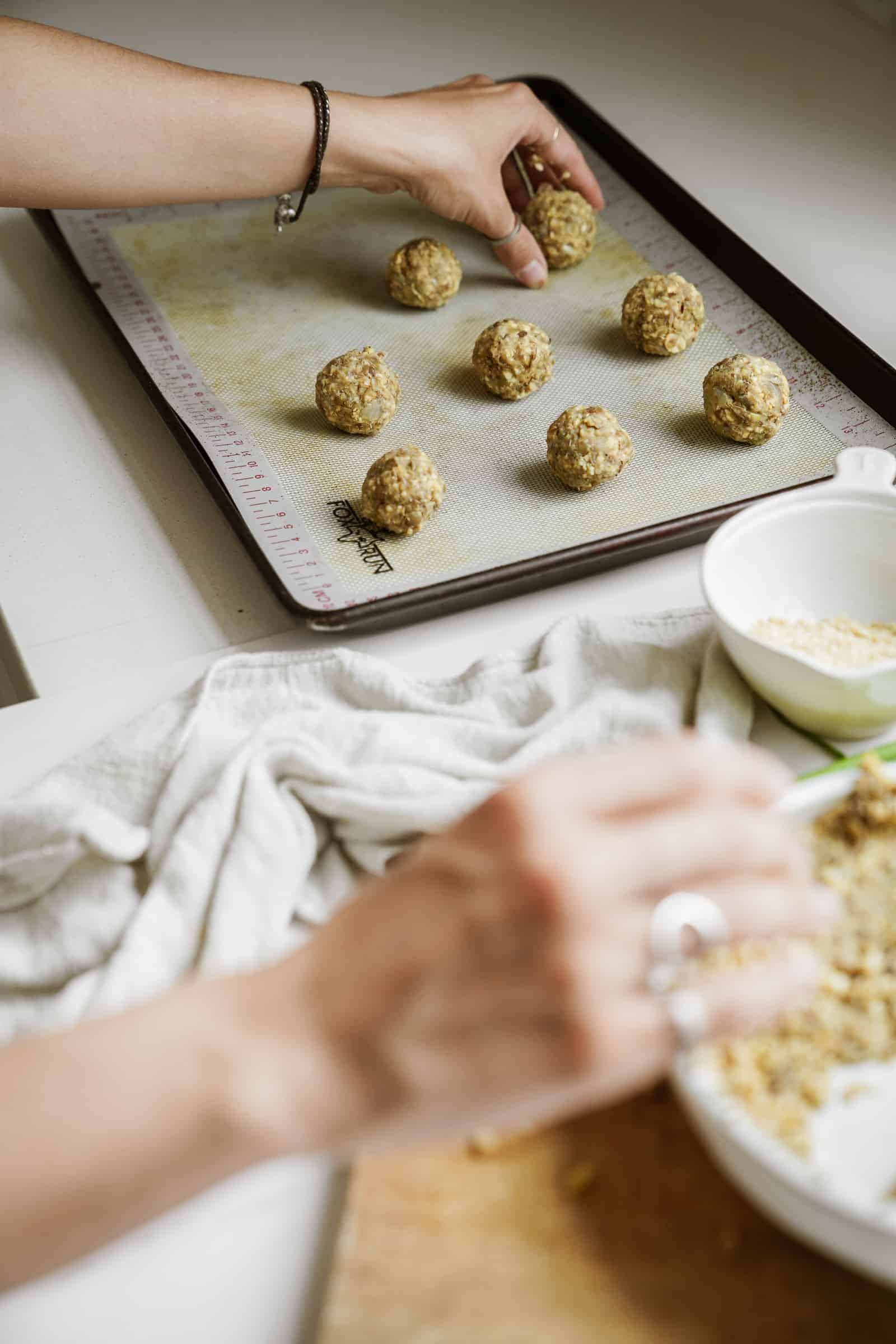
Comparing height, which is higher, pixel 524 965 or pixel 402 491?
pixel 524 965

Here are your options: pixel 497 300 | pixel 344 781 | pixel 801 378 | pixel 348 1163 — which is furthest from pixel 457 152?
pixel 348 1163

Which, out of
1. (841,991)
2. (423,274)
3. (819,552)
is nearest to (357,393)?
(423,274)

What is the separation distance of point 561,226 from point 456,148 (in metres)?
0.16

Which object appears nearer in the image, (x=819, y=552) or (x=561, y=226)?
(x=819, y=552)

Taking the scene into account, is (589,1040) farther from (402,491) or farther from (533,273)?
(533,273)

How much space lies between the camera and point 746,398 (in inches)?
50.3

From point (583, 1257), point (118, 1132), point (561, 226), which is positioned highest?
point (561, 226)

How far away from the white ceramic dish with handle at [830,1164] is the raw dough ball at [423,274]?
107 cm

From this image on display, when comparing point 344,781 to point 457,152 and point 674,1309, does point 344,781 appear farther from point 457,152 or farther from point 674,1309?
point 457,152

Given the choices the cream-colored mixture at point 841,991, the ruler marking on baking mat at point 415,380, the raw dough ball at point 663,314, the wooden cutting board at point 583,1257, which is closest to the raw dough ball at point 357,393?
the ruler marking on baking mat at point 415,380

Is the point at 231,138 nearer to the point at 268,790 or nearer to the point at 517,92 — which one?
the point at 517,92

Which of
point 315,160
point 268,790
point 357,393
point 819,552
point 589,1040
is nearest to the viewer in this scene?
point 589,1040

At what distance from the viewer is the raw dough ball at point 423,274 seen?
1496 mm

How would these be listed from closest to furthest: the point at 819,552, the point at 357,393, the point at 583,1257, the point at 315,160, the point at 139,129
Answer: the point at 583,1257 → the point at 819,552 → the point at 357,393 → the point at 139,129 → the point at 315,160
